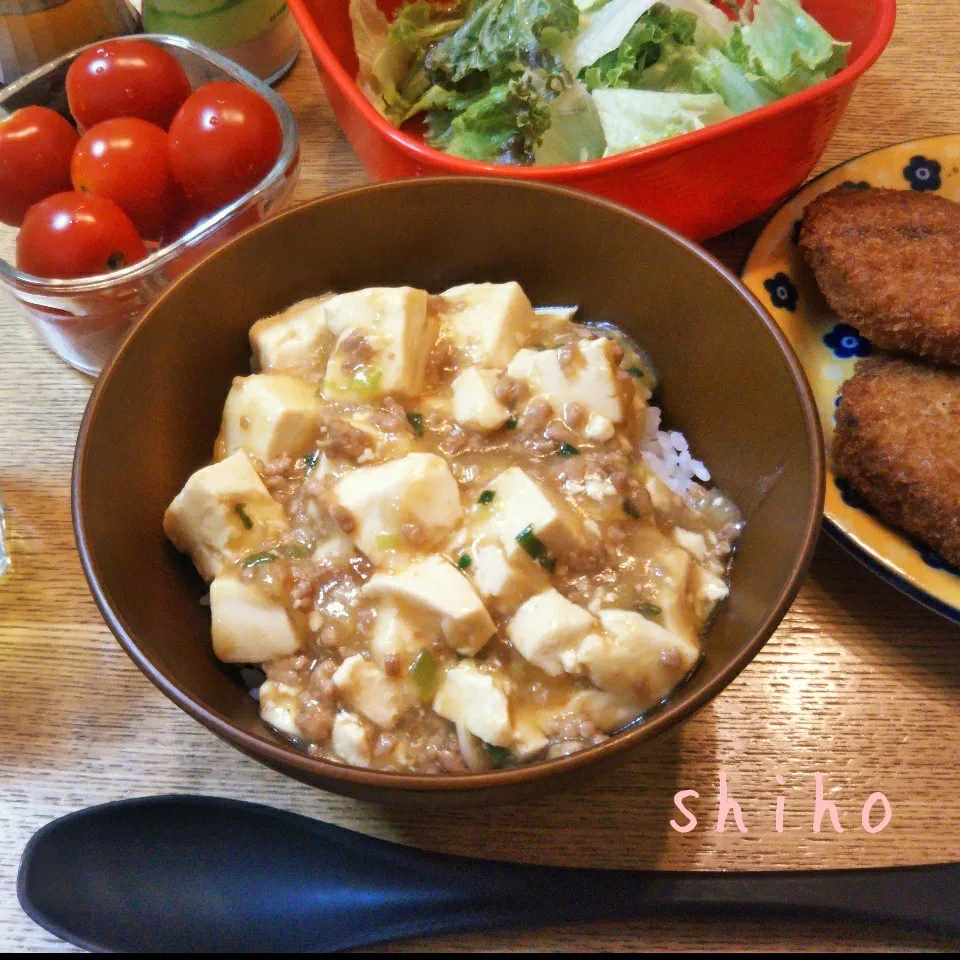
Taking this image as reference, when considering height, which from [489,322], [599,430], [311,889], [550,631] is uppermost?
[489,322]

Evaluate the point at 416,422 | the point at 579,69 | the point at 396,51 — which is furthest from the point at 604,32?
the point at 416,422

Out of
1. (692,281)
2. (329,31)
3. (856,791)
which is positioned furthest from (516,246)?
(856,791)

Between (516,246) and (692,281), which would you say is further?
(516,246)

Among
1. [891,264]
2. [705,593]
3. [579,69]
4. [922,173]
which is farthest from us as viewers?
[579,69]

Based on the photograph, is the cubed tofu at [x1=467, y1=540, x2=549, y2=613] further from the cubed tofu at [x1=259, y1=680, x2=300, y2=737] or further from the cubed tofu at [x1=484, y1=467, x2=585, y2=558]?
the cubed tofu at [x1=259, y1=680, x2=300, y2=737]

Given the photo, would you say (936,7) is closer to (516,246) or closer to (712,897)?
(516,246)

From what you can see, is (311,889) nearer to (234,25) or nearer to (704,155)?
(704,155)

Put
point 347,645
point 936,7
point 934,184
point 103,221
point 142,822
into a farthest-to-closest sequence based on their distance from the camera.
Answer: point 936,7, point 934,184, point 103,221, point 142,822, point 347,645

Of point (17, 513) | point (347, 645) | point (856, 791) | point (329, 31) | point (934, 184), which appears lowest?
point (856, 791)

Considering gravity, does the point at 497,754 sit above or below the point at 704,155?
below
